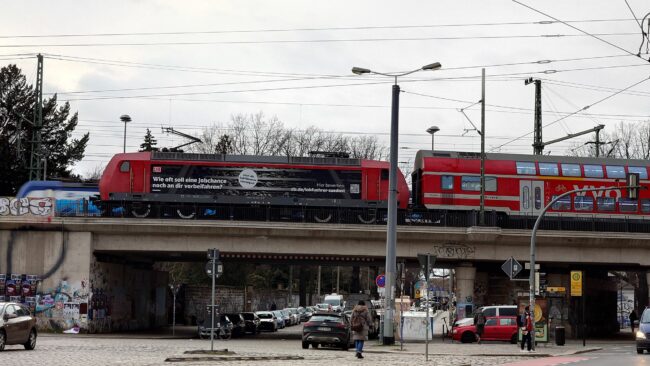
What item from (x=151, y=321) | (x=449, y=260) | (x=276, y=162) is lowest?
(x=151, y=321)

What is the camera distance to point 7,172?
Result: 79375 mm

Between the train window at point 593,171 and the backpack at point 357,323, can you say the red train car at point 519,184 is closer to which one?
the train window at point 593,171

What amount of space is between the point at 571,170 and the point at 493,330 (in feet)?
34.7

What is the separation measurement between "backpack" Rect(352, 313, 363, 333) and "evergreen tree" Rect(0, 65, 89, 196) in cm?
5551

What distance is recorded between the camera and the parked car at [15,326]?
90.2 ft

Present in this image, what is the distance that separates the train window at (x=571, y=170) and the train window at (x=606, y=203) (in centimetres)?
187

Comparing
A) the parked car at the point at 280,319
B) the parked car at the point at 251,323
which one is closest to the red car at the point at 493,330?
the parked car at the point at 251,323

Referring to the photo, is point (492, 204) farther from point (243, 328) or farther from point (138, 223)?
point (138, 223)

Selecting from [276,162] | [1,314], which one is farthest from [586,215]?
[1,314]

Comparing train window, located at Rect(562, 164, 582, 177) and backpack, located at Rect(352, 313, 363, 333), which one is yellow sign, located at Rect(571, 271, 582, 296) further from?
backpack, located at Rect(352, 313, 363, 333)

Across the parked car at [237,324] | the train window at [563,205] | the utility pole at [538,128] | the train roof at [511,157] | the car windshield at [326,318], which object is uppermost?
the utility pole at [538,128]

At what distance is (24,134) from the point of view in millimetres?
84438

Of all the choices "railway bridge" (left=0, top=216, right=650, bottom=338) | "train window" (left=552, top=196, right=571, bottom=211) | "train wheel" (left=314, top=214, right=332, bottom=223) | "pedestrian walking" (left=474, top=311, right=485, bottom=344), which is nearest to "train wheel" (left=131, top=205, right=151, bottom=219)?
"railway bridge" (left=0, top=216, right=650, bottom=338)

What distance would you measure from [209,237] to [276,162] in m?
5.10
